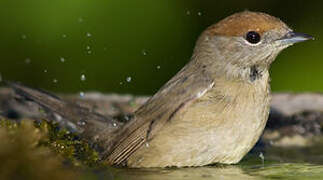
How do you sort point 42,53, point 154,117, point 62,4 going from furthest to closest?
point 42,53, point 62,4, point 154,117

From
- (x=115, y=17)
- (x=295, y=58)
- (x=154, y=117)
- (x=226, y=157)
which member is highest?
(x=115, y=17)

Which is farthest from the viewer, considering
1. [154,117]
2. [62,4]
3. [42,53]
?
[42,53]

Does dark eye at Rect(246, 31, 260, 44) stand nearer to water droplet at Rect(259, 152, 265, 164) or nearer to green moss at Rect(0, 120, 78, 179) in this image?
water droplet at Rect(259, 152, 265, 164)

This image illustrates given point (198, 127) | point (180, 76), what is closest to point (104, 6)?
point (180, 76)

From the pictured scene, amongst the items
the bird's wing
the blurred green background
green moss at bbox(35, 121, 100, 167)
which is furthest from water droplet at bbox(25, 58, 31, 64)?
green moss at bbox(35, 121, 100, 167)

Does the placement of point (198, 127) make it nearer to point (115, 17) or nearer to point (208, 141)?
point (208, 141)

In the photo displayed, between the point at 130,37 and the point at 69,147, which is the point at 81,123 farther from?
the point at 130,37
